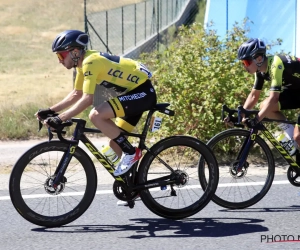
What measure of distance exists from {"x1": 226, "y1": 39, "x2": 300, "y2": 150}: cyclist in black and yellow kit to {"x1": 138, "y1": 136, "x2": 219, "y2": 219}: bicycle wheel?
0.67 m

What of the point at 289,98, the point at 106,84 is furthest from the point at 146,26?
the point at 106,84

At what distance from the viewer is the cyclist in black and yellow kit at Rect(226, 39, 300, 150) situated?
7184mm

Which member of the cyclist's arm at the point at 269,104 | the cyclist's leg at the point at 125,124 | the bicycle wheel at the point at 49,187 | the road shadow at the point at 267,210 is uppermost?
the cyclist's arm at the point at 269,104

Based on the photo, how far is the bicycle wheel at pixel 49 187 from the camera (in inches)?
260

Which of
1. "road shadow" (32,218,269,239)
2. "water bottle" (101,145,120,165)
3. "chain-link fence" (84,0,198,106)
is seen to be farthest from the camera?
"chain-link fence" (84,0,198,106)

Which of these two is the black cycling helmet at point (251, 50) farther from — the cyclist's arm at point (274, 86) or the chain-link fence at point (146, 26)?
the chain-link fence at point (146, 26)

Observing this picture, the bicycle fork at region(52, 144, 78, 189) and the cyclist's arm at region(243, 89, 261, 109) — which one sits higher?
the cyclist's arm at region(243, 89, 261, 109)

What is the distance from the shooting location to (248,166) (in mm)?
7535

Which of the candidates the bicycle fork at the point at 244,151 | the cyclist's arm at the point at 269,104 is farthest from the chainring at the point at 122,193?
the cyclist's arm at the point at 269,104

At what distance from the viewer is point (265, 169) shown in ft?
25.9

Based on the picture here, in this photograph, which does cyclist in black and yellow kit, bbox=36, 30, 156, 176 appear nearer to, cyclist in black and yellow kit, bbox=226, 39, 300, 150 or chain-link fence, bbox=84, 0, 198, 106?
cyclist in black and yellow kit, bbox=226, 39, 300, 150

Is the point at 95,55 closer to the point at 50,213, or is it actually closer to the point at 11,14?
the point at 50,213

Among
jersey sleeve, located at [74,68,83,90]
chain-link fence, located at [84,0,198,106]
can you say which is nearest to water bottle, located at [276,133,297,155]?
jersey sleeve, located at [74,68,83,90]

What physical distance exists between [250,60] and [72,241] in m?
2.54
